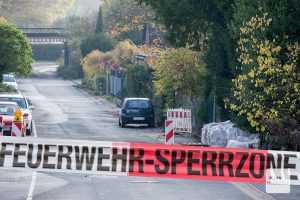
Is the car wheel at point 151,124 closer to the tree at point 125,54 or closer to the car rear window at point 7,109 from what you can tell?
the car rear window at point 7,109

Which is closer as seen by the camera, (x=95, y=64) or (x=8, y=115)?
A: (x=8, y=115)

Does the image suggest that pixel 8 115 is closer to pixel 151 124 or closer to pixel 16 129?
pixel 16 129

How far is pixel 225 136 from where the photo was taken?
3225 centimetres

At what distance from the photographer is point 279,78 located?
27.4 m

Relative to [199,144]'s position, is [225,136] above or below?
above

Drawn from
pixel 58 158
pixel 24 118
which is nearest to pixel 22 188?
pixel 58 158

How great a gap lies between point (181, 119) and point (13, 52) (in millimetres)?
19370

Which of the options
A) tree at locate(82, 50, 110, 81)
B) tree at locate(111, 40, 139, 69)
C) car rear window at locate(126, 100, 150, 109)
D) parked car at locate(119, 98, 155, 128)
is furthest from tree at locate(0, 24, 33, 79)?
tree at locate(82, 50, 110, 81)

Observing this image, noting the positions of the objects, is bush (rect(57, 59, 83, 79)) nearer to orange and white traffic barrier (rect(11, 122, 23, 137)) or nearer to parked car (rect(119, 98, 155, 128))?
parked car (rect(119, 98, 155, 128))

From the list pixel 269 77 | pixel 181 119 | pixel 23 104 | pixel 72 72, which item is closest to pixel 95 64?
pixel 72 72

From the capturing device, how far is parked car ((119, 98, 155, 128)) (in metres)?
44.2

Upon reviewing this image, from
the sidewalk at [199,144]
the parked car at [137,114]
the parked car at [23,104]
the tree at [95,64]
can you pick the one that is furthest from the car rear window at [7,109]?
the tree at [95,64]

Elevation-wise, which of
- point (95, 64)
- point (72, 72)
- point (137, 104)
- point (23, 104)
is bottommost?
point (72, 72)

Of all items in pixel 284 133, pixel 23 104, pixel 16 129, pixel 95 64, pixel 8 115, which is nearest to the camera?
pixel 284 133
